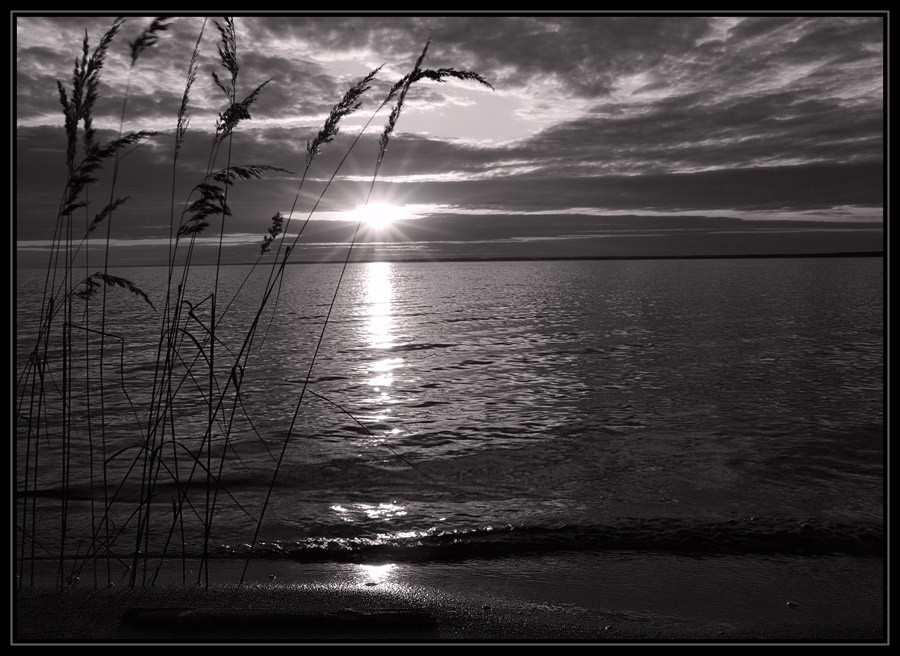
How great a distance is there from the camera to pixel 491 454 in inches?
346

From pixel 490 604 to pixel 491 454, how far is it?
14.8 feet

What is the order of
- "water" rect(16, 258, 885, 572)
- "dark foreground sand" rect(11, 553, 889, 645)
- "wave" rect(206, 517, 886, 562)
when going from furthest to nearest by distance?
"water" rect(16, 258, 885, 572) → "wave" rect(206, 517, 886, 562) → "dark foreground sand" rect(11, 553, 889, 645)

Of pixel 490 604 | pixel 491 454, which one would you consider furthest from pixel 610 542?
pixel 491 454

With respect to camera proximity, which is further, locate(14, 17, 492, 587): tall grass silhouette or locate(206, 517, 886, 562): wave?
locate(206, 517, 886, 562): wave

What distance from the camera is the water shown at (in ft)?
19.6

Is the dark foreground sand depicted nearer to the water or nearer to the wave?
the wave

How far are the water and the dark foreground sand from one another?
1.30 feet

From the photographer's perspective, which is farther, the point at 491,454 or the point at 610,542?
the point at 491,454

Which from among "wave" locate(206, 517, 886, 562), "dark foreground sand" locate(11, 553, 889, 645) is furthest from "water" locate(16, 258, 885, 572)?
"dark foreground sand" locate(11, 553, 889, 645)

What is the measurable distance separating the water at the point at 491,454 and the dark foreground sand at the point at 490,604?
397 mm

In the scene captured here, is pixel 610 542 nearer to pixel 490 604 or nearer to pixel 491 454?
pixel 490 604

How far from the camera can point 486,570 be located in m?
5.32

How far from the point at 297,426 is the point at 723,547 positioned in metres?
7.18
